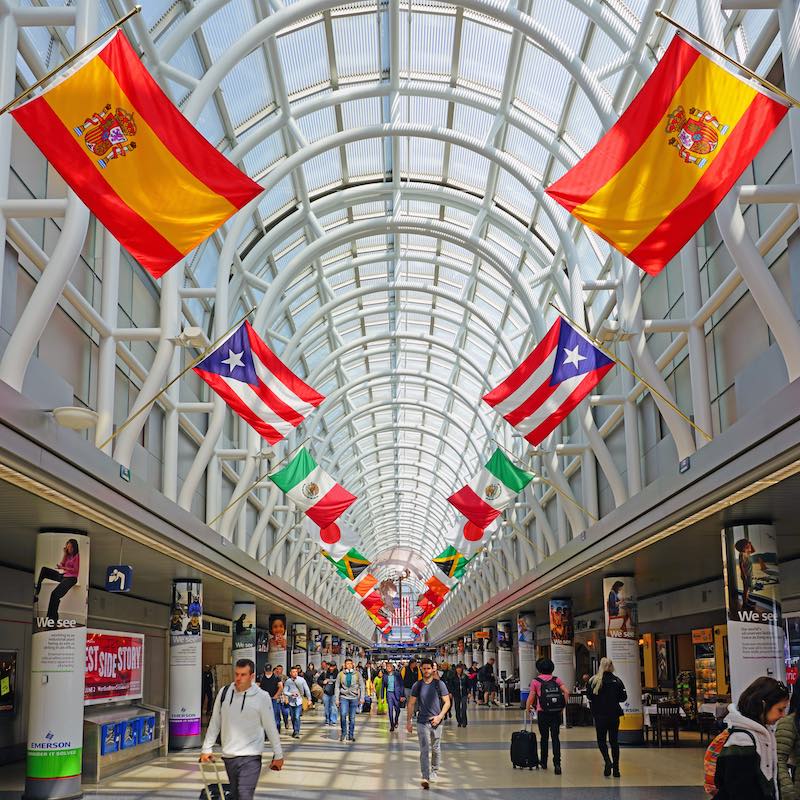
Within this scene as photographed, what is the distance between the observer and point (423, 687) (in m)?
15.5

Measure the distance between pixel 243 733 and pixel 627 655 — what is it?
15903mm

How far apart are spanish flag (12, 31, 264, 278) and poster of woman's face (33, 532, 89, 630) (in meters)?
6.45

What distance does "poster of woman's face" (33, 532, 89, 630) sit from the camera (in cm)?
1460

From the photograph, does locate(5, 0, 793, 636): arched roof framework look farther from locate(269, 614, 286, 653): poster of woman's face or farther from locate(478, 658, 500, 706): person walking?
locate(478, 658, 500, 706): person walking

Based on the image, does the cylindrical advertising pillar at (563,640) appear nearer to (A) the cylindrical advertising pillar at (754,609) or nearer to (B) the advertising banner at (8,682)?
(B) the advertising banner at (8,682)

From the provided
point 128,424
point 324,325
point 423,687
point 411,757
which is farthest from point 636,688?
point 324,325

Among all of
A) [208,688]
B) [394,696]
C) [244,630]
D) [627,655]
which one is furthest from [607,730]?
[208,688]

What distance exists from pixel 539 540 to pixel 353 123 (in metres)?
17.8

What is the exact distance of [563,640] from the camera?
106 ft

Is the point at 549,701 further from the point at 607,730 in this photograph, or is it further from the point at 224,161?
the point at 224,161

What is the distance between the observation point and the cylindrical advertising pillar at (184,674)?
76.0ft

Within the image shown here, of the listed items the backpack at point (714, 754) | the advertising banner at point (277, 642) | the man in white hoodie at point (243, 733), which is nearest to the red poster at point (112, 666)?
the man in white hoodie at point (243, 733)

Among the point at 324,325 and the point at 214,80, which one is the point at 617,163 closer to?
the point at 214,80

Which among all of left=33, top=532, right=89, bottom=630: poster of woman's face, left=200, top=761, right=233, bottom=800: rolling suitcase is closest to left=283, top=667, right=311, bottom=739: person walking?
left=33, top=532, right=89, bottom=630: poster of woman's face
